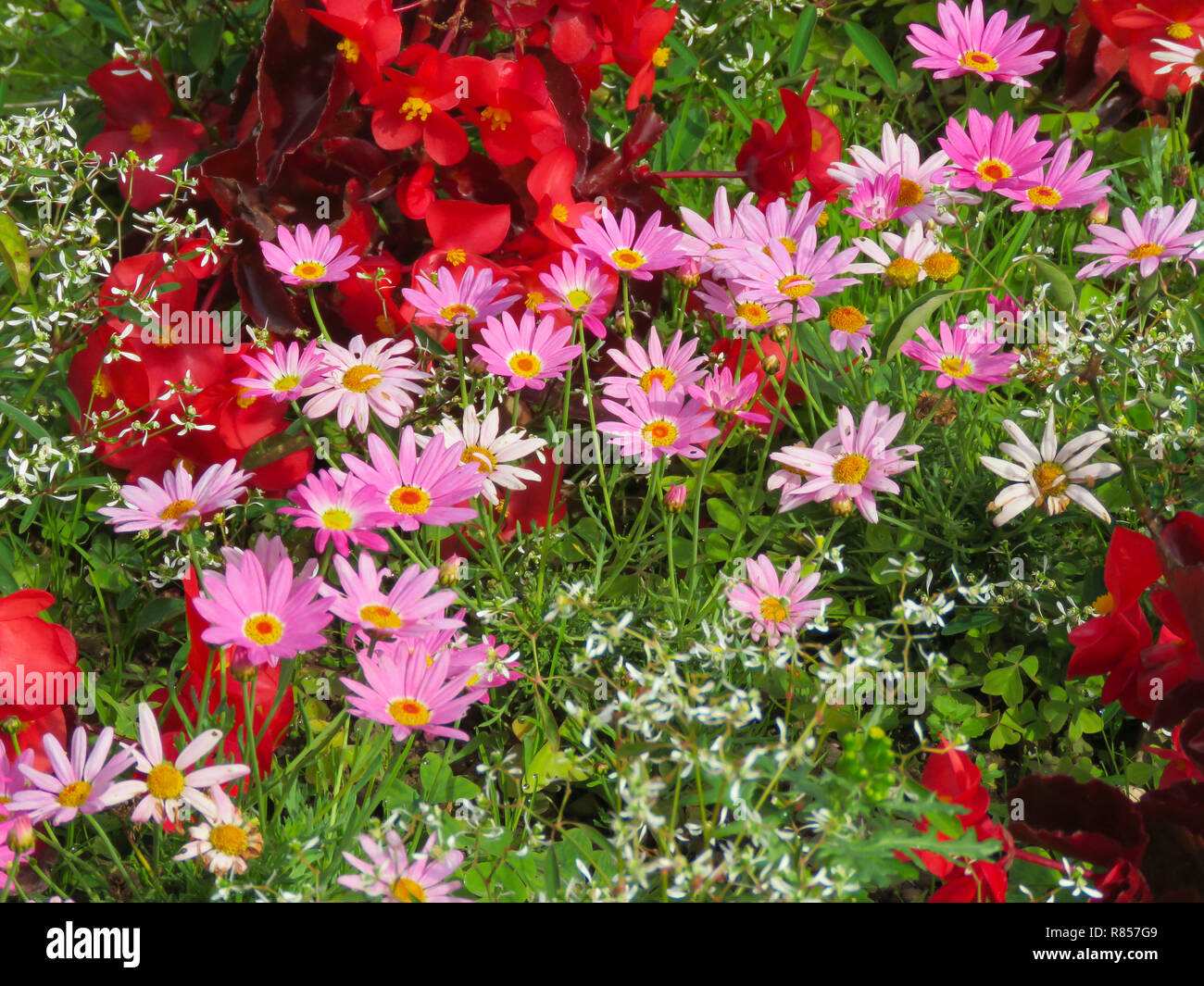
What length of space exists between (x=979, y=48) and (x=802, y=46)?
41 cm

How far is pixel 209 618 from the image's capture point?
117cm

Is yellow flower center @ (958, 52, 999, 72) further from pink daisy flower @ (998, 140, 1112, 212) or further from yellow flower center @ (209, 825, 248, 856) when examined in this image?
yellow flower center @ (209, 825, 248, 856)

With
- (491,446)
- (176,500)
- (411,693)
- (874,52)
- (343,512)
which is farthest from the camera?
(874,52)

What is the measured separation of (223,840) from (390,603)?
29 centimetres

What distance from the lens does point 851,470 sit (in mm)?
1469

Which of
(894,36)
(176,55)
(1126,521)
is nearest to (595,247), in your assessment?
(1126,521)

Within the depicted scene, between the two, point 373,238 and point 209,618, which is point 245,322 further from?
point 209,618

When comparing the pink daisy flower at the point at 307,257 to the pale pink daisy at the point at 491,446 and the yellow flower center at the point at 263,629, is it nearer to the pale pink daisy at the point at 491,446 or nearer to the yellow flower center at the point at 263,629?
the pale pink daisy at the point at 491,446

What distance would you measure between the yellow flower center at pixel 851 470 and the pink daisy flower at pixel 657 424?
16cm

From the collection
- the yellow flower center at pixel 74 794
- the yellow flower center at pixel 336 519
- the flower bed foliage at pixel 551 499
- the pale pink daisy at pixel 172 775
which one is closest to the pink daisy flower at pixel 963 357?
the flower bed foliage at pixel 551 499

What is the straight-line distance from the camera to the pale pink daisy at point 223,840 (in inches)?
45.9

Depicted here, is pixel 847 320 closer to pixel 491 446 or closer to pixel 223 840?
pixel 491 446

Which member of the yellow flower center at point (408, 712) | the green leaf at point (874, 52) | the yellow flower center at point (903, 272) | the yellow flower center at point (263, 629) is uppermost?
the green leaf at point (874, 52)

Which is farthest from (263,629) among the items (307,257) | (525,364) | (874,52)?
(874,52)
